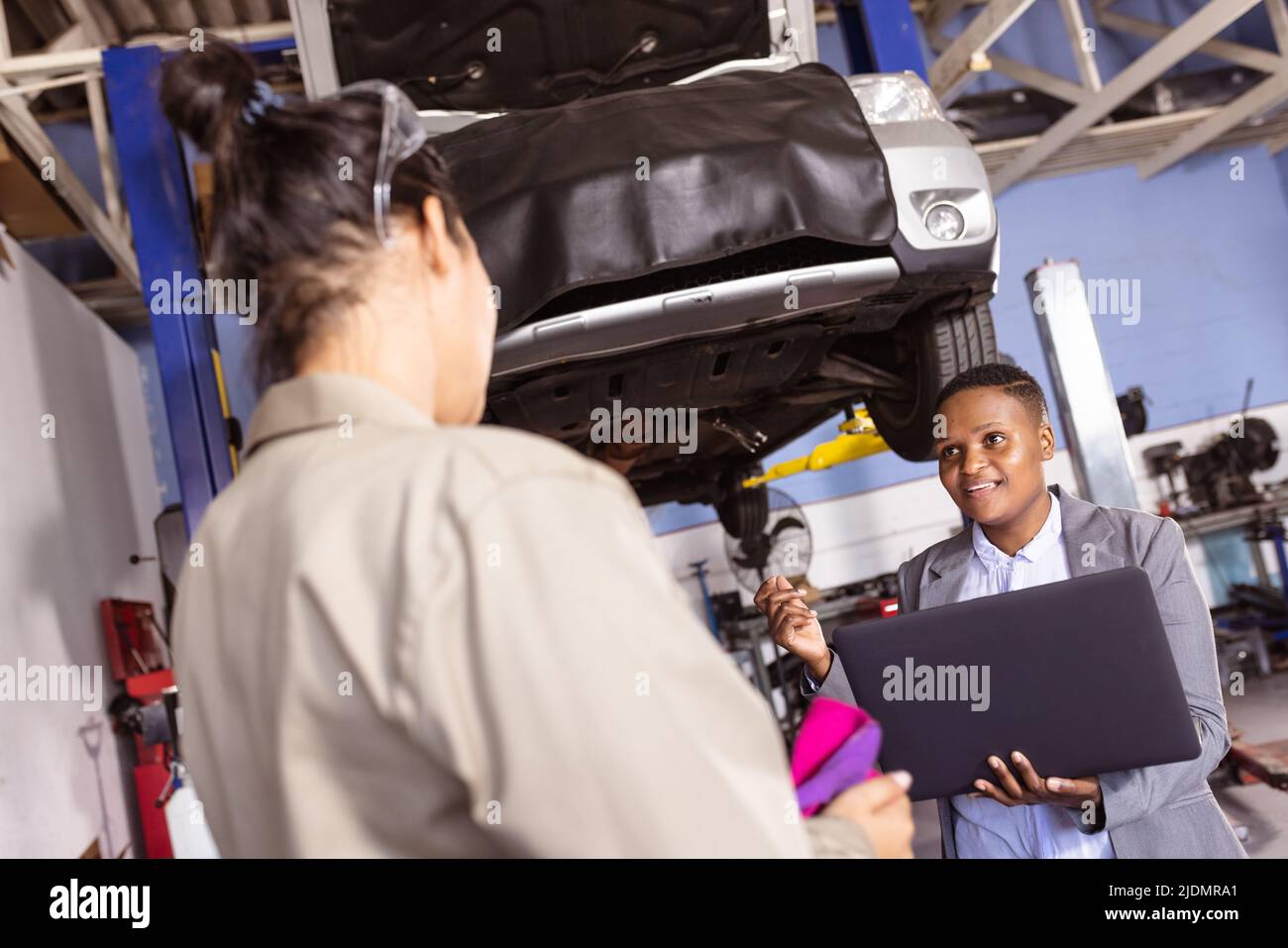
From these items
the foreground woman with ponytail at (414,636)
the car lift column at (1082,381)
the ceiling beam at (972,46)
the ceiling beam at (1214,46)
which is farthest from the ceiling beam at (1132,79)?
the foreground woman with ponytail at (414,636)

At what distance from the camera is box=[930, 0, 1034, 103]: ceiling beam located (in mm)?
5836

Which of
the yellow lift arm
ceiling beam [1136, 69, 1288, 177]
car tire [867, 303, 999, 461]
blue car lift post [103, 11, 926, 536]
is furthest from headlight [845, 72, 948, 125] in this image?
ceiling beam [1136, 69, 1288, 177]

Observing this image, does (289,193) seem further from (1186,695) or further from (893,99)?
(893,99)

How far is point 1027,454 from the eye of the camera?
1.93 meters

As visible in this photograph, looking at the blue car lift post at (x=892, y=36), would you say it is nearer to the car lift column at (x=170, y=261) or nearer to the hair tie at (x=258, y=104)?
the car lift column at (x=170, y=261)

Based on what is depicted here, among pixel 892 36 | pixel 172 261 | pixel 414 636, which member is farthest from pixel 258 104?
pixel 892 36

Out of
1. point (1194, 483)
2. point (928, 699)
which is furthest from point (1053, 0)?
point (928, 699)

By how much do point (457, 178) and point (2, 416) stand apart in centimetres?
297

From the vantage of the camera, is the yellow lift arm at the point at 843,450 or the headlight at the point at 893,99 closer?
the headlight at the point at 893,99

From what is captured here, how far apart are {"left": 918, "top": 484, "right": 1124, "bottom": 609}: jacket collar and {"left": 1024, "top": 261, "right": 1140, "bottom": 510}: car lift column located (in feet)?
5.14

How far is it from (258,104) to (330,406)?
0.30 m

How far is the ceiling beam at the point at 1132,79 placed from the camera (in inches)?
240

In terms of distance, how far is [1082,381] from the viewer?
11.2 ft

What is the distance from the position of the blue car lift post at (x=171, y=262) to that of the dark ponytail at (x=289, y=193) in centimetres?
248
